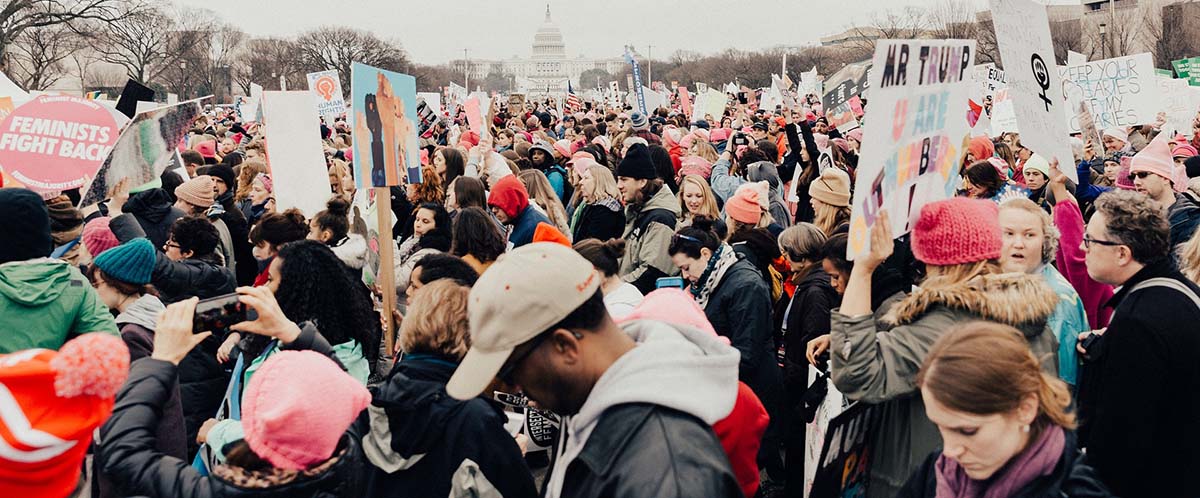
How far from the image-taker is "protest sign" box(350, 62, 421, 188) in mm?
5691

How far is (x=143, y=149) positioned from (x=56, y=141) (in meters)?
0.67

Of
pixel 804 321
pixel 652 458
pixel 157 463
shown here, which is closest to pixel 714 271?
pixel 804 321

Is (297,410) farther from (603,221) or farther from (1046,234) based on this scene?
(603,221)

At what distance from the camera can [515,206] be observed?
7.09 meters

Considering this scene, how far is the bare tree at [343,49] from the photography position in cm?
7894

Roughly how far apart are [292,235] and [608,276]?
203 centimetres

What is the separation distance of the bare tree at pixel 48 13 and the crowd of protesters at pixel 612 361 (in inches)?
1849

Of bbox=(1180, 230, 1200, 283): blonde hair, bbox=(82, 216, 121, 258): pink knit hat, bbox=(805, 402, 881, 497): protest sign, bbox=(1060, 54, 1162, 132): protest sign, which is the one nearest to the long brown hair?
bbox=(805, 402, 881, 497): protest sign

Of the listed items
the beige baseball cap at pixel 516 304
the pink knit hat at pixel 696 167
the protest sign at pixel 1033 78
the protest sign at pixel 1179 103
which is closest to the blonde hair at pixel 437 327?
the beige baseball cap at pixel 516 304

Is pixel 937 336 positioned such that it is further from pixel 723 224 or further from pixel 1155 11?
pixel 1155 11

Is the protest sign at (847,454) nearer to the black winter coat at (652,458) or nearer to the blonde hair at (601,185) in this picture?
the black winter coat at (652,458)

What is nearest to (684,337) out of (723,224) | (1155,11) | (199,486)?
(199,486)

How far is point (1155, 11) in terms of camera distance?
167 ft

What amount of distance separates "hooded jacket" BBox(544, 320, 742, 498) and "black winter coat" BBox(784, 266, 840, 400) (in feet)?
9.65
